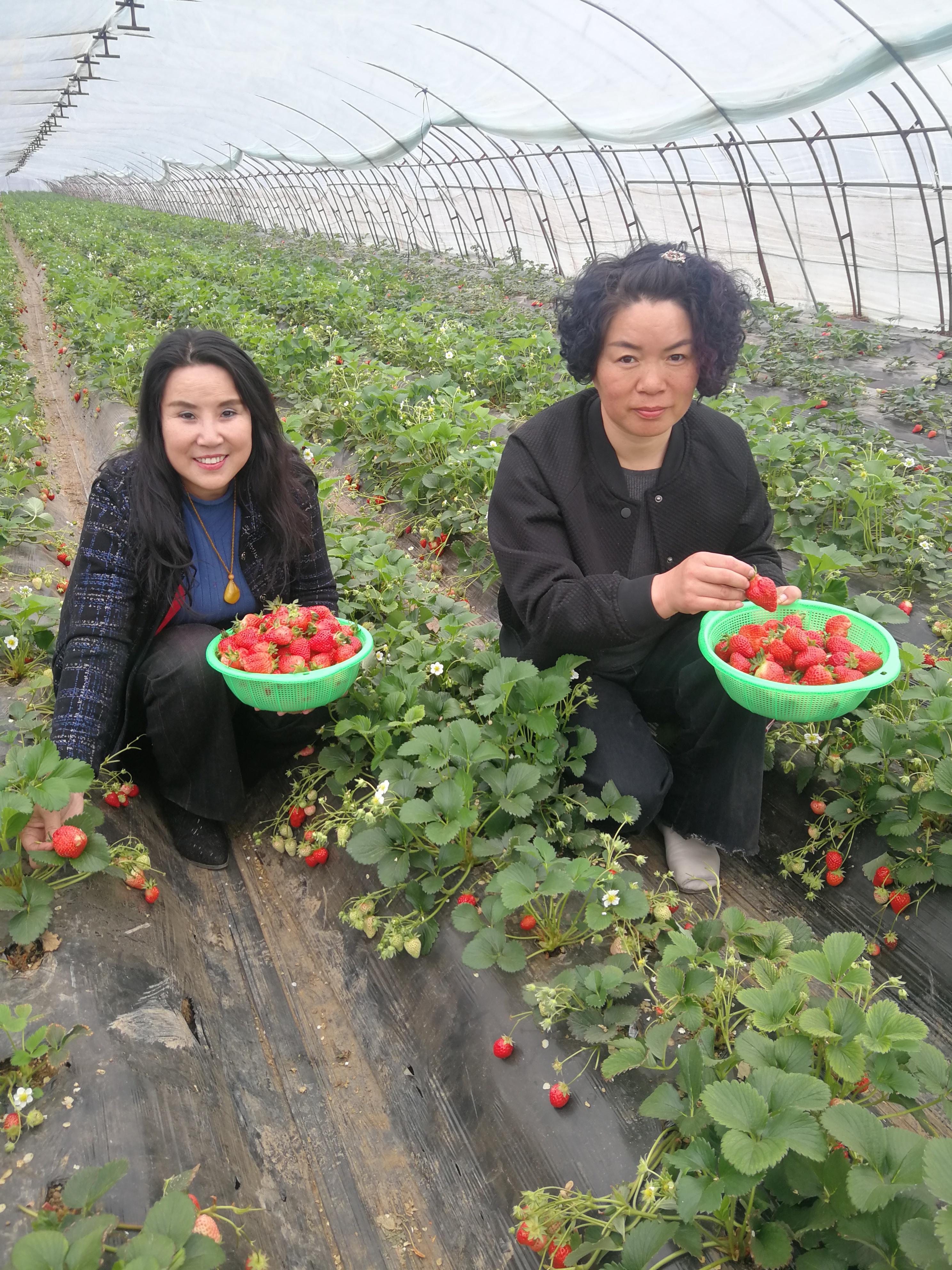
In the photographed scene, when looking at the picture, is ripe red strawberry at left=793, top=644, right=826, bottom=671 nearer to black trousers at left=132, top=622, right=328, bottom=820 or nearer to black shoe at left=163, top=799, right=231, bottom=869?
black trousers at left=132, top=622, right=328, bottom=820

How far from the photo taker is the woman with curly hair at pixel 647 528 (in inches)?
85.3

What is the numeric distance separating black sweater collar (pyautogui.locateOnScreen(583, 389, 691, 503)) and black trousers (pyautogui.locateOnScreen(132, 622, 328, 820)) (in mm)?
1165

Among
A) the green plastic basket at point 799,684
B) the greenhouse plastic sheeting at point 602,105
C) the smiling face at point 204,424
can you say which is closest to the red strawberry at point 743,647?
the green plastic basket at point 799,684

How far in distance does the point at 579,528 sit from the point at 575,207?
43.9 ft

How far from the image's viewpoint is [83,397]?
7551 millimetres

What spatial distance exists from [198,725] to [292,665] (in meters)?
0.40

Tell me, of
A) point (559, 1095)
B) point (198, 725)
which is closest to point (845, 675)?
point (559, 1095)

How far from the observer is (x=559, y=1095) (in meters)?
1.83

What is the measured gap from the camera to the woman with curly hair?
7.11 ft

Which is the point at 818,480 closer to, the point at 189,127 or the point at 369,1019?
the point at 369,1019

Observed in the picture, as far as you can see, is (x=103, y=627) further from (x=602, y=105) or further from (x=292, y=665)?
(x=602, y=105)

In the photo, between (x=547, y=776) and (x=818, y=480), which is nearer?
(x=547, y=776)

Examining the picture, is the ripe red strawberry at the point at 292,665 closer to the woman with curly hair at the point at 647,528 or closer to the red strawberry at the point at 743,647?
the woman with curly hair at the point at 647,528

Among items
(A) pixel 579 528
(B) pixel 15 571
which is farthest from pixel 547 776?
Answer: (B) pixel 15 571
